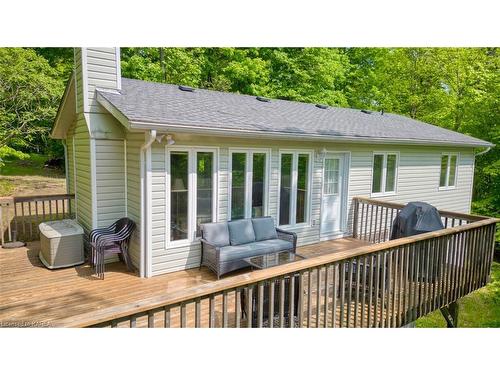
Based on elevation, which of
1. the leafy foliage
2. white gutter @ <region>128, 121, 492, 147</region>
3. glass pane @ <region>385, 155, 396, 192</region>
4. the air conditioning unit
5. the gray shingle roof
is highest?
the leafy foliage

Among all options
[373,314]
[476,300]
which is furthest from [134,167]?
[476,300]

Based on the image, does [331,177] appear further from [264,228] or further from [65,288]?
[65,288]

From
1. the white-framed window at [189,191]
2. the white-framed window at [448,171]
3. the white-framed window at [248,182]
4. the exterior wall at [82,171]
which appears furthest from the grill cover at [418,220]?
the white-framed window at [448,171]

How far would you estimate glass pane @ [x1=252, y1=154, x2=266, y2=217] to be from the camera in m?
6.56

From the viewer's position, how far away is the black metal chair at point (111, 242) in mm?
5453

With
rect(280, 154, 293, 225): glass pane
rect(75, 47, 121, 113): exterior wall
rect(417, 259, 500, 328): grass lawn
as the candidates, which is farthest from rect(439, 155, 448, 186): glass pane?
rect(75, 47, 121, 113): exterior wall

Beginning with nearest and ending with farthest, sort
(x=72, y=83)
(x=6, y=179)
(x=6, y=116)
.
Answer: (x=72, y=83) → (x=6, y=116) → (x=6, y=179)

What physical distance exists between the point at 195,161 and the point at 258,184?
1.41 meters

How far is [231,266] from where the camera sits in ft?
18.4

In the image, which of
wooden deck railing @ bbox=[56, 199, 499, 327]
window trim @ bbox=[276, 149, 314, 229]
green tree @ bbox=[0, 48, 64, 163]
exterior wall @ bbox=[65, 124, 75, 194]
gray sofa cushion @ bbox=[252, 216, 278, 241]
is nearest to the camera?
wooden deck railing @ bbox=[56, 199, 499, 327]

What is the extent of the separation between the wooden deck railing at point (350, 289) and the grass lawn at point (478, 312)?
124 cm

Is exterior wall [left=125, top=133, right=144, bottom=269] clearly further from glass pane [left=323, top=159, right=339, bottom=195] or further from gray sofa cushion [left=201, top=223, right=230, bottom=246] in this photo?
glass pane [left=323, top=159, right=339, bottom=195]

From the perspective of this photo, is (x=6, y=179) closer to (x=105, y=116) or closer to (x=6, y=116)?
(x=6, y=116)
